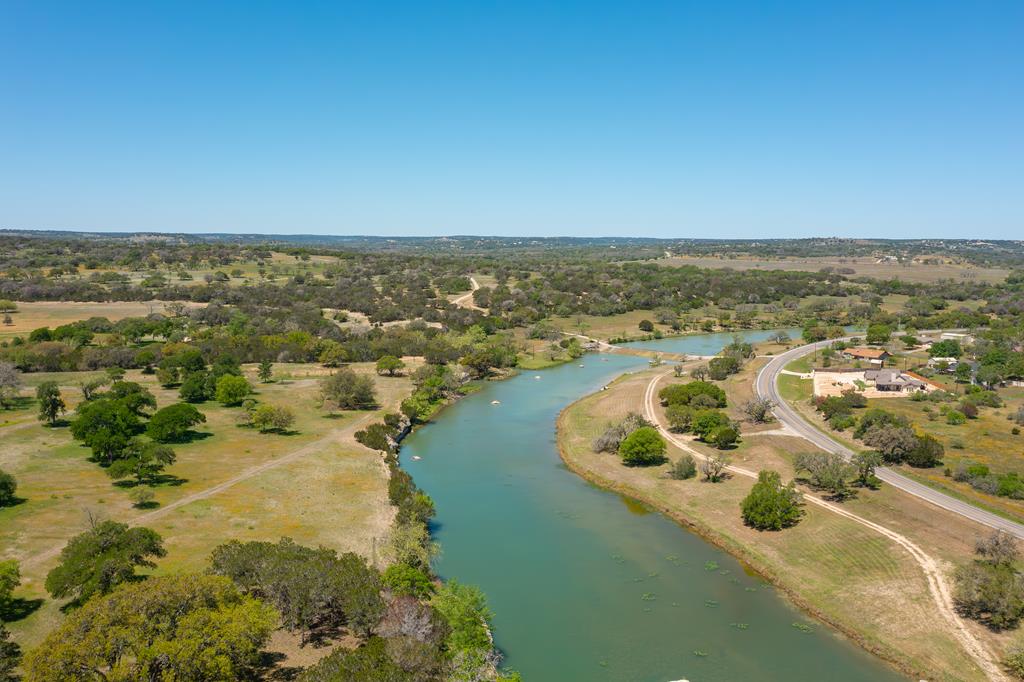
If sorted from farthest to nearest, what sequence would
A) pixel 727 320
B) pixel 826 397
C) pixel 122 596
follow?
pixel 727 320
pixel 826 397
pixel 122 596

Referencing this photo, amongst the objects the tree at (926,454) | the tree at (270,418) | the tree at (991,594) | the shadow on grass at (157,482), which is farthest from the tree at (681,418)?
the shadow on grass at (157,482)

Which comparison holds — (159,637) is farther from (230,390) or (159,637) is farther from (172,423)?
(230,390)

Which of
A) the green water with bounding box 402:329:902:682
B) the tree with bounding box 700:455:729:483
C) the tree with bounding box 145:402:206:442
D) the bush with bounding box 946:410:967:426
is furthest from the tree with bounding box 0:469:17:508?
the bush with bounding box 946:410:967:426

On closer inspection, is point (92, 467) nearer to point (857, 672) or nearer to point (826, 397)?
point (857, 672)

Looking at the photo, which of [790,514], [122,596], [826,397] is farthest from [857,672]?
[826,397]

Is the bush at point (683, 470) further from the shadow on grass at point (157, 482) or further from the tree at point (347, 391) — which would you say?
the shadow on grass at point (157, 482)

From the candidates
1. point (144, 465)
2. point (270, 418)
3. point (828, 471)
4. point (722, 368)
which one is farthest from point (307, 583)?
point (722, 368)

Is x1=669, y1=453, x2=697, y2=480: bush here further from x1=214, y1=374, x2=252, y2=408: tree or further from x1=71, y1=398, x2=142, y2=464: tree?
x1=214, y1=374, x2=252, y2=408: tree
